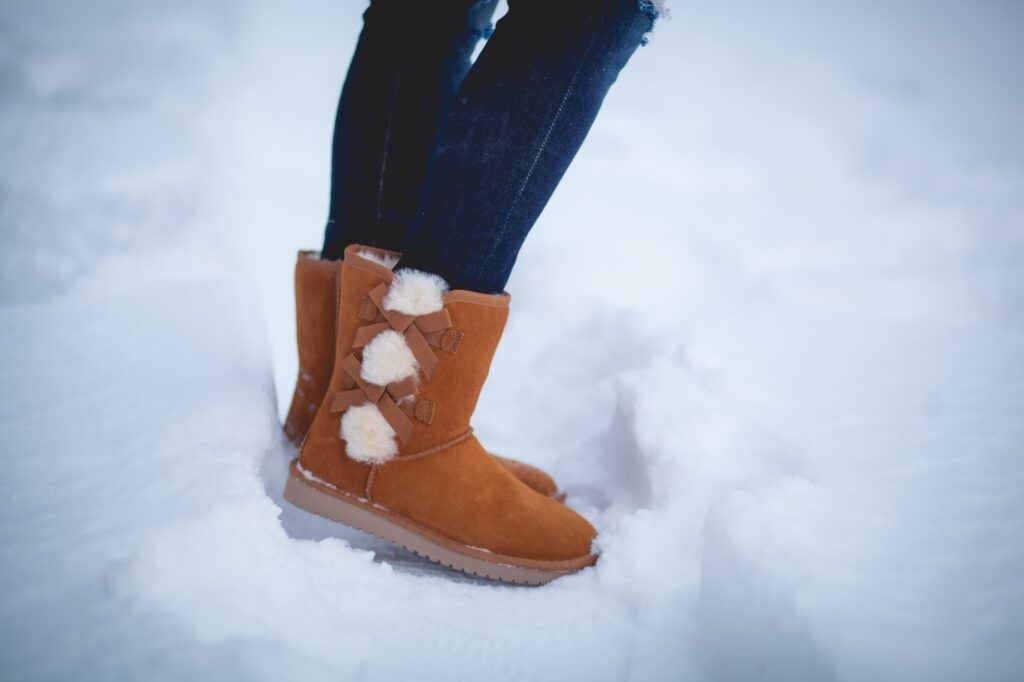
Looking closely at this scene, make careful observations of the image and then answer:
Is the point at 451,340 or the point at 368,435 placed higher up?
the point at 451,340

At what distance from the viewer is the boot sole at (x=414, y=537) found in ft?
2.25

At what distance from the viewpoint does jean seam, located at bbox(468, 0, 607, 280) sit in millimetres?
584

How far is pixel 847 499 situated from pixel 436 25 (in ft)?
2.55

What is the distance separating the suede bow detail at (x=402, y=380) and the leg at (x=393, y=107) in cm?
20

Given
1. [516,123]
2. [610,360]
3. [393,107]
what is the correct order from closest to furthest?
[516,123], [393,107], [610,360]

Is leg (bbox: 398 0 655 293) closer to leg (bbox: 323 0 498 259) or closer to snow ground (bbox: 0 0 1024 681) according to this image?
leg (bbox: 323 0 498 259)

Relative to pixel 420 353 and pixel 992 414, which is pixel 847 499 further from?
pixel 420 353

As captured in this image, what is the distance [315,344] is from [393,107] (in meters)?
0.36

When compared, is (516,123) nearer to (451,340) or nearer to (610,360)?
(451,340)

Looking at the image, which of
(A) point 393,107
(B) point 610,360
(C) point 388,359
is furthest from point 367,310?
(B) point 610,360

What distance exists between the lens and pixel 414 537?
2.26 ft

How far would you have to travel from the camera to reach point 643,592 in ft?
1.96

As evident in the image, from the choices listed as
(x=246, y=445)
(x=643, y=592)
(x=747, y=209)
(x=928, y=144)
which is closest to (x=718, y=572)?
(x=643, y=592)

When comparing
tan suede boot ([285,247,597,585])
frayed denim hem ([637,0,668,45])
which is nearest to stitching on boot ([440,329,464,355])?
tan suede boot ([285,247,597,585])
